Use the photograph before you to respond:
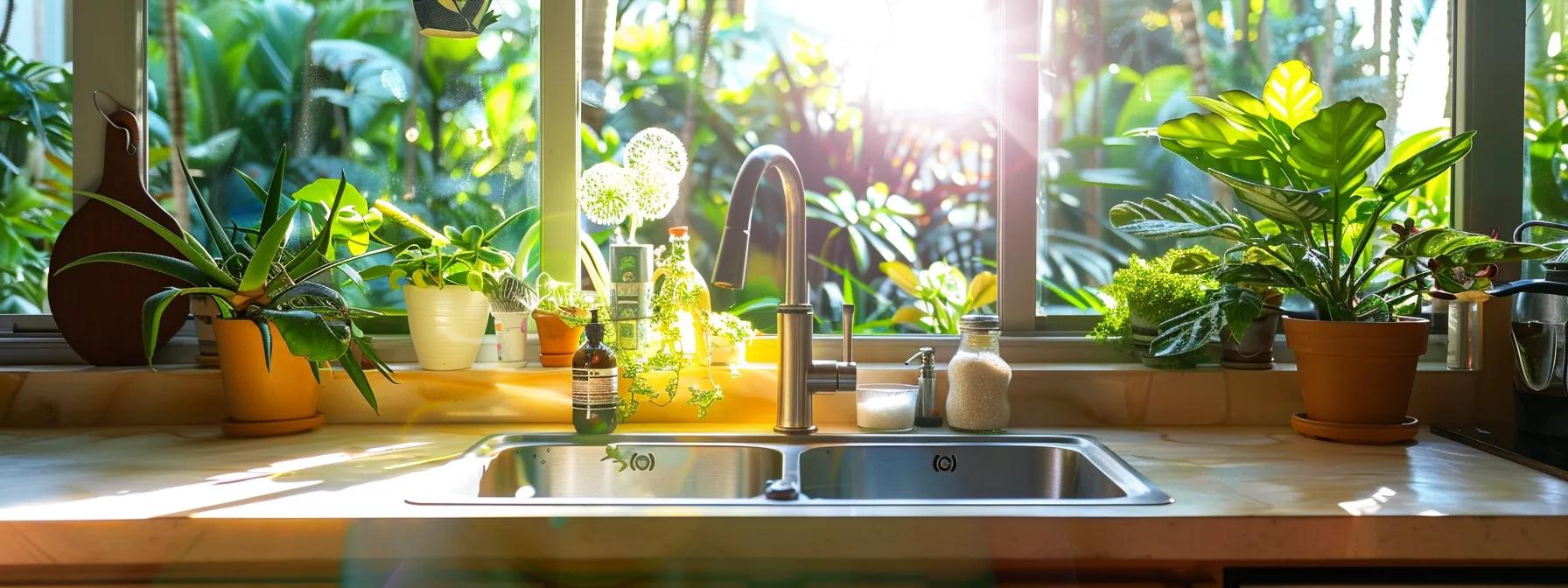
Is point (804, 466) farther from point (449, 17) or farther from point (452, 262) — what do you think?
point (449, 17)

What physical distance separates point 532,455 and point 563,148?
0.58m

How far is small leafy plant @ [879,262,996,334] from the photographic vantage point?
72.3 inches

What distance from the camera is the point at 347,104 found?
5.81 ft

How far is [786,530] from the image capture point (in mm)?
1006

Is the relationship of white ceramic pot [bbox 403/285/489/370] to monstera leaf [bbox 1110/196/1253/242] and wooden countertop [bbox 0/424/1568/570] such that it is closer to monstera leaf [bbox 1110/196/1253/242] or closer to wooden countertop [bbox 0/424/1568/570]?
wooden countertop [bbox 0/424/1568/570]

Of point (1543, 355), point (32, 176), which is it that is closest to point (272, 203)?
point (32, 176)

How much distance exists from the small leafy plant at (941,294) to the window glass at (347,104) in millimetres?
720

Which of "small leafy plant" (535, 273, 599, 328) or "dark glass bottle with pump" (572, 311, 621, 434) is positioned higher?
"small leafy plant" (535, 273, 599, 328)

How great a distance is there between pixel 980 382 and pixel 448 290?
849 mm

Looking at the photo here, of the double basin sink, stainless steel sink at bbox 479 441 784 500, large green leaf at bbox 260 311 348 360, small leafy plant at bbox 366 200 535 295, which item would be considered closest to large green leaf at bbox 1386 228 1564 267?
the double basin sink

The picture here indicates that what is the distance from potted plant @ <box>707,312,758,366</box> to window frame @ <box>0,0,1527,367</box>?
0.26 meters

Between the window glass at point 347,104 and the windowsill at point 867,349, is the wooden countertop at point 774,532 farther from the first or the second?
the window glass at point 347,104

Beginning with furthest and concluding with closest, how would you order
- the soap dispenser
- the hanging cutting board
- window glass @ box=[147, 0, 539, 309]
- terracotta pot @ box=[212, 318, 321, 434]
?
window glass @ box=[147, 0, 539, 309], the hanging cutting board, the soap dispenser, terracotta pot @ box=[212, 318, 321, 434]

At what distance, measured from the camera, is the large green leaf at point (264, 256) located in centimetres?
140
